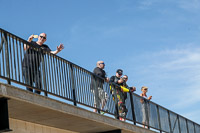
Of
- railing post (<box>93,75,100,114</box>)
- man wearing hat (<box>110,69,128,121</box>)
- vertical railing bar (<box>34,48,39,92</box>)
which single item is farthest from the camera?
man wearing hat (<box>110,69,128,121</box>)

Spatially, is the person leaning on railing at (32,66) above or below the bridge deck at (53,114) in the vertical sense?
above

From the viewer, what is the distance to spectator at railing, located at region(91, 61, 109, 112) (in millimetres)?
12836

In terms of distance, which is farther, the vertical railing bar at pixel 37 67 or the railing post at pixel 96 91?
the railing post at pixel 96 91

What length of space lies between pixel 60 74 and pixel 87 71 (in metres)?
1.63

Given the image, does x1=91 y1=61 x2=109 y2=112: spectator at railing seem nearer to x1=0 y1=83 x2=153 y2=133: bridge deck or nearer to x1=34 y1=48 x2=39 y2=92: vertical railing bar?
x1=0 y1=83 x2=153 y2=133: bridge deck

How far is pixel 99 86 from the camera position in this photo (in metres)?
13.2

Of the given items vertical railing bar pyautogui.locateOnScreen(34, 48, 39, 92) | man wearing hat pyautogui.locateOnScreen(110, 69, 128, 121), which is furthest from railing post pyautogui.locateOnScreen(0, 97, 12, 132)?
man wearing hat pyautogui.locateOnScreen(110, 69, 128, 121)

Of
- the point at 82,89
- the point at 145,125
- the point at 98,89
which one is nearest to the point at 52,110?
the point at 82,89

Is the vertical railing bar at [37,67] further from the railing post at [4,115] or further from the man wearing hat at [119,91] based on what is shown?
the man wearing hat at [119,91]

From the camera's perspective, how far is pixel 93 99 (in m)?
12.6

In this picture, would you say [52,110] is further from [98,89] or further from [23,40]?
[98,89]

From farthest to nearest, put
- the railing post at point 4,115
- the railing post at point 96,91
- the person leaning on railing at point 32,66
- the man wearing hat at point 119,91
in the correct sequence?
the man wearing hat at point 119,91 → the railing post at point 96,91 → the person leaning on railing at point 32,66 → the railing post at point 4,115

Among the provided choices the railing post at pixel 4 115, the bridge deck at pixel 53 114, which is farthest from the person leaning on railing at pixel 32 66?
the railing post at pixel 4 115

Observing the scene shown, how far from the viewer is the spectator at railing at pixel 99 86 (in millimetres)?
12836
